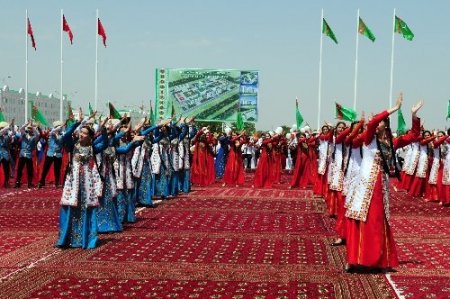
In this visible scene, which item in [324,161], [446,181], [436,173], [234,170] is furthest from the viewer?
[234,170]

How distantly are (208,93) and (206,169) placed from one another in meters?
14.1

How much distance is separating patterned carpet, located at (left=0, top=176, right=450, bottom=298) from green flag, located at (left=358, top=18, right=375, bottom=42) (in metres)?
15.6

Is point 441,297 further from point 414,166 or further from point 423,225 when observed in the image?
point 414,166

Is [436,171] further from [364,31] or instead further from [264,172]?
[364,31]

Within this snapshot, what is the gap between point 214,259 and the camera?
8031 mm

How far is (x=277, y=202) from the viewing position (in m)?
15.5

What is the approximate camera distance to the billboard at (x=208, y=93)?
1372 inches

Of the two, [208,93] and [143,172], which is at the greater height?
[208,93]

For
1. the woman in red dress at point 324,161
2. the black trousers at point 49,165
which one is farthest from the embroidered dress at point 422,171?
the black trousers at point 49,165

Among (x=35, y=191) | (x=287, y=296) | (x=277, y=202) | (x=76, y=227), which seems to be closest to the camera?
(x=287, y=296)

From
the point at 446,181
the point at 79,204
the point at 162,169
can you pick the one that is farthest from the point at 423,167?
the point at 79,204

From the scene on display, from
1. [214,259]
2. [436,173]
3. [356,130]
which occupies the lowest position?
[214,259]

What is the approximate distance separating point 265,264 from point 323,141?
8.62 meters

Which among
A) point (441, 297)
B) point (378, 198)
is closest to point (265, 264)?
point (378, 198)
